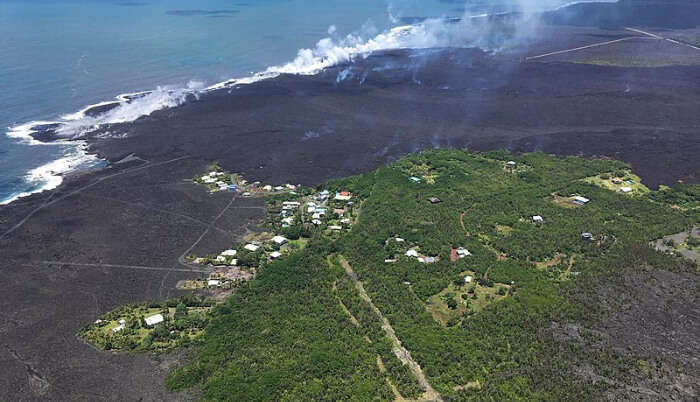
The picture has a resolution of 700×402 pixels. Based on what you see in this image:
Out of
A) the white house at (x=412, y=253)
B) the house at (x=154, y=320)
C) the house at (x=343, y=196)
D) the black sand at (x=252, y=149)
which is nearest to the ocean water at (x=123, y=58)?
the black sand at (x=252, y=149)

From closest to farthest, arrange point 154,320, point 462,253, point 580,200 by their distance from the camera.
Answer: point 154,320 → point 462,253 → point 580,200

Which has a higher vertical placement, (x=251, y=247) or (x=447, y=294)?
(x=251, y=247)

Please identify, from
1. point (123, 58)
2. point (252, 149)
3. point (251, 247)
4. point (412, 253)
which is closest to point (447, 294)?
point (412, 253)

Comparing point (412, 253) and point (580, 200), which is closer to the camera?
point (412, 253)

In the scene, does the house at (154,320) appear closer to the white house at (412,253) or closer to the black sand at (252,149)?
the black sand at (252,149)

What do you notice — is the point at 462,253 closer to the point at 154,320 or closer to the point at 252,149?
the point at 154,320
